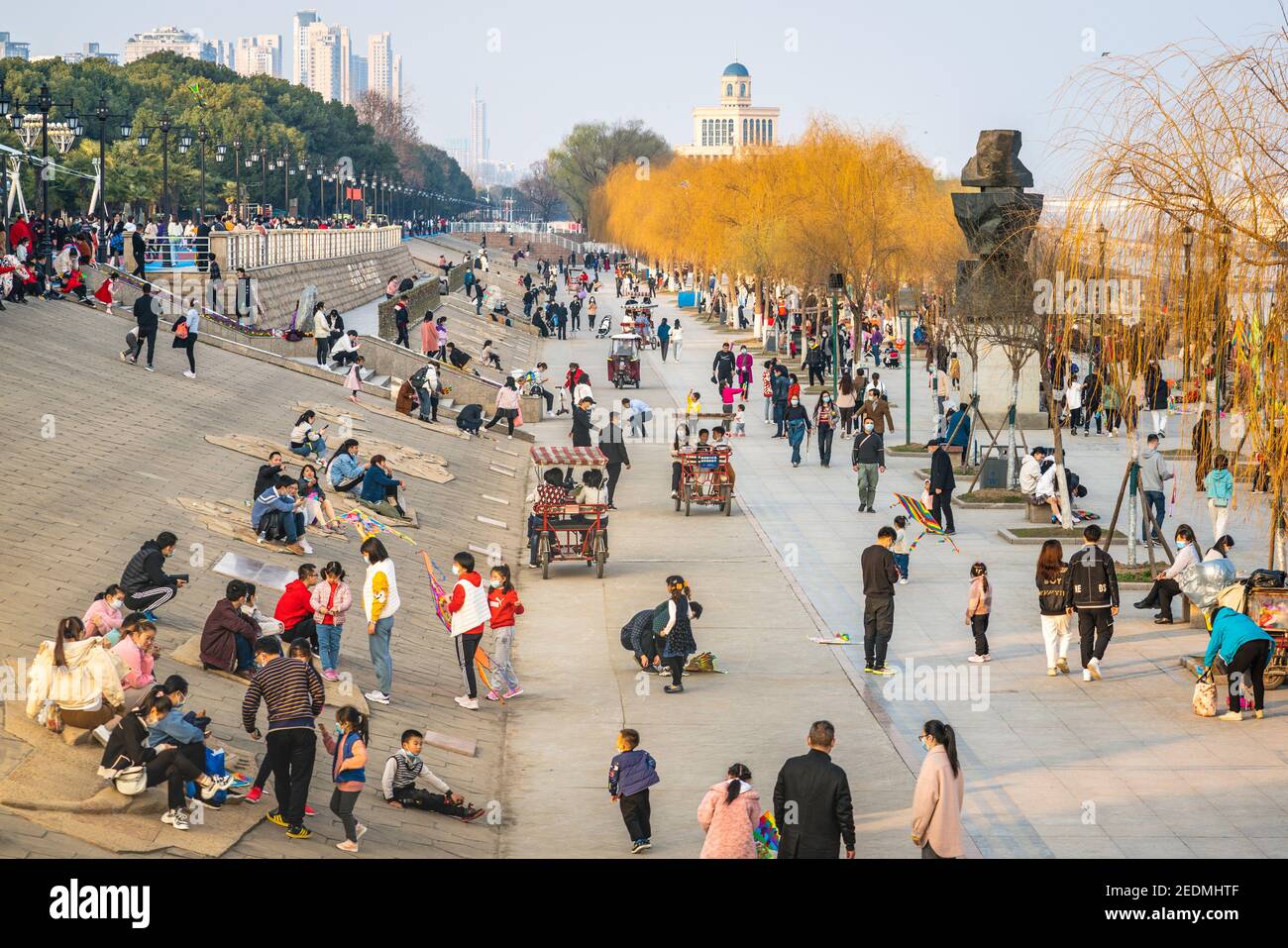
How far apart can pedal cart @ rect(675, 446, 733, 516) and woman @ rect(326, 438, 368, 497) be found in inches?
195

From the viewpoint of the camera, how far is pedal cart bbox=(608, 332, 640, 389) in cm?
4559

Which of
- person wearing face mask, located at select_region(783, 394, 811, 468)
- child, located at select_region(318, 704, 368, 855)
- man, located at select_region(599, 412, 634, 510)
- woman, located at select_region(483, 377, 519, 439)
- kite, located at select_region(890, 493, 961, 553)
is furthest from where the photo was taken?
woman, located at select_region(483, 377, 519, 439)

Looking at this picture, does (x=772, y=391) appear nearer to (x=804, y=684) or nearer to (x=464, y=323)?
(x=804, y=684)

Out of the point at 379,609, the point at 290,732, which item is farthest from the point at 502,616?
the point at 290,732

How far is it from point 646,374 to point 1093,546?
34.2 metres

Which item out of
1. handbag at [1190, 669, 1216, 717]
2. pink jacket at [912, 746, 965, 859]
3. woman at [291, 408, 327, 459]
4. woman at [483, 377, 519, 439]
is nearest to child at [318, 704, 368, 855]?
pink jacket at [912, 746, 965, 859]

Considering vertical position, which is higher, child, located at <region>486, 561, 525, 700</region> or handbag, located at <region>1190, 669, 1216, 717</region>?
child, located at <region>486, 561, 525, 700</region>

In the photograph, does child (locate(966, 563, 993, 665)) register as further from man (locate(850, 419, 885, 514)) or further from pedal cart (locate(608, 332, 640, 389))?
pedal cart (locate(608, 332, 640, 389))

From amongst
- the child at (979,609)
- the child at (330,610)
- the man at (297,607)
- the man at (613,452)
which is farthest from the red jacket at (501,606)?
the man at (613,452)

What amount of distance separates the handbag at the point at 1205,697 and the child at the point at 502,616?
595cm

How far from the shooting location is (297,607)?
14.3 metres

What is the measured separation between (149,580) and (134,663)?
8.56 feet
